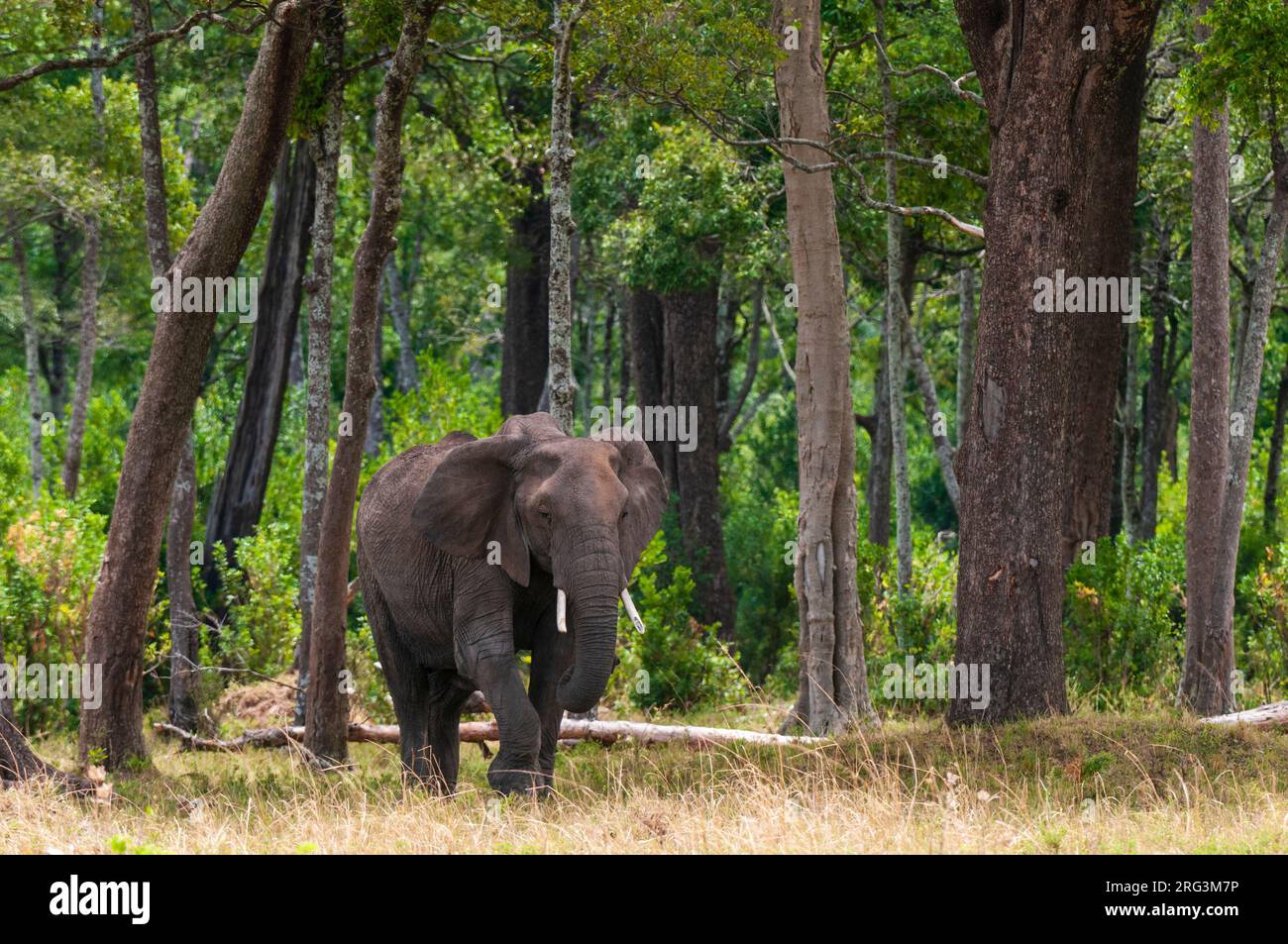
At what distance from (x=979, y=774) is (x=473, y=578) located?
3.71 m

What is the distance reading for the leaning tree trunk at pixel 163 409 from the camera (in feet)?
45.6

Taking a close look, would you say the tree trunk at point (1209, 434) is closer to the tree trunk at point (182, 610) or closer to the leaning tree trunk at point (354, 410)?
the leaning tree trunk at point (354, 410)

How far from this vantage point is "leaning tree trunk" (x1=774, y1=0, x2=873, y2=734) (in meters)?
15.7

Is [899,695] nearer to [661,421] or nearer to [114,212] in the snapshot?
[661,421]

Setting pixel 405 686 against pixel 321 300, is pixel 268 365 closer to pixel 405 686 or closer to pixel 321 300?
pixel 321 300

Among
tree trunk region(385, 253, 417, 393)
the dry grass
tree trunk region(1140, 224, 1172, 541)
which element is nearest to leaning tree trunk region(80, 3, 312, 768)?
the dry grass

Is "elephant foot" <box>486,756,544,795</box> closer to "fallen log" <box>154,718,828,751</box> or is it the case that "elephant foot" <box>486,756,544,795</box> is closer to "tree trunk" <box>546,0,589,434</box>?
"fallen log" <box>154,718,828,751</box>

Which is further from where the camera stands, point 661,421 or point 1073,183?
point 661,421

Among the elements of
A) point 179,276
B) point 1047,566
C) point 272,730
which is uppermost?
point 179,276

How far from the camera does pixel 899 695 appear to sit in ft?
57.7

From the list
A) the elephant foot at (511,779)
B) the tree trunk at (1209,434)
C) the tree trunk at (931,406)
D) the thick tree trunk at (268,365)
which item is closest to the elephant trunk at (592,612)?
the elephant foot at (511,779)

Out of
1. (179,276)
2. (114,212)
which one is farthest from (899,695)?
(114,212)

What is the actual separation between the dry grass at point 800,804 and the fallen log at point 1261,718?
500mm

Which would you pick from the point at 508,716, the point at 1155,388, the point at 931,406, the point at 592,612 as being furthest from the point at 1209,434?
the point at 1155,388
